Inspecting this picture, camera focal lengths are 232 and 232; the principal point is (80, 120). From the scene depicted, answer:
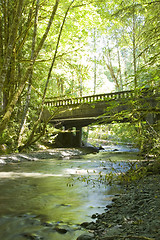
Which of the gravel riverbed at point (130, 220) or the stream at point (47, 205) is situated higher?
the gravel riverbed at point (130, 220)

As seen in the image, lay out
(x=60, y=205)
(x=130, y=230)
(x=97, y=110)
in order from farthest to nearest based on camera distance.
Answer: (x=97, y=110), (x=60, y=205), (x=130, y=230)

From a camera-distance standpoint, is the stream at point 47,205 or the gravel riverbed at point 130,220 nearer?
the gravel riverbed at point 130,220

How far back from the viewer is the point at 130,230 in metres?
2.72

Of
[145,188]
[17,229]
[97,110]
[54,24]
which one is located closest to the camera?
[17,229]

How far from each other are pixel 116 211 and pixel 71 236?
0.97 meters

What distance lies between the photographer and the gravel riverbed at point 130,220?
8.47ft

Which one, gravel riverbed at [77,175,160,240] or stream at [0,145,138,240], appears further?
stream at [0,145,138,240]

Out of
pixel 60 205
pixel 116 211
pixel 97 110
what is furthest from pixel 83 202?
pixel 97 110

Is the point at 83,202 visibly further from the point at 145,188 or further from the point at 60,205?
the point at 145,188

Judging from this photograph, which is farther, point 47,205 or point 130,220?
point 47,205

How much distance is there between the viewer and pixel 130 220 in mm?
3078

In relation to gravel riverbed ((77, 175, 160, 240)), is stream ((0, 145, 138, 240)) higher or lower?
lower

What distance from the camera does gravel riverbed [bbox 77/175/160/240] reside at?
2.58 meters

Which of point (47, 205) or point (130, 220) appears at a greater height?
point (130, 220)
